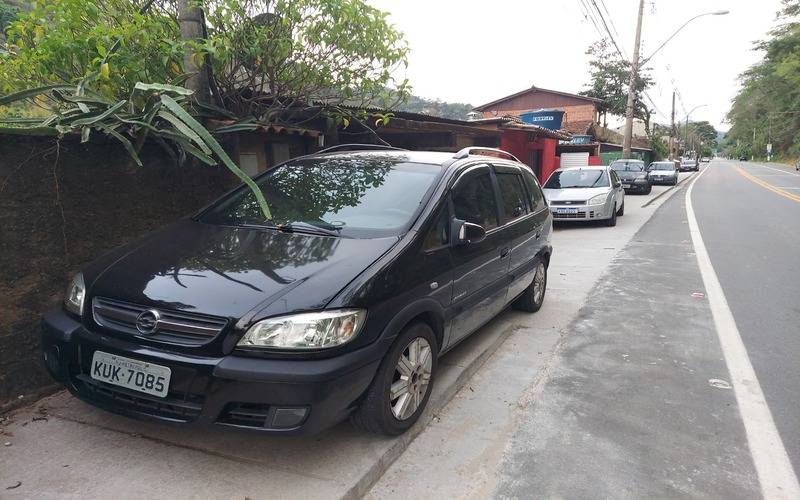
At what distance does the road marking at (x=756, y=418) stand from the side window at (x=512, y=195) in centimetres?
214

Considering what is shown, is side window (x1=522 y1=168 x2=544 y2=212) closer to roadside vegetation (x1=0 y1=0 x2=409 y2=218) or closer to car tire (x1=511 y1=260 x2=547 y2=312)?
car tire (x1=511 y1=260 x2=547 y2=312)

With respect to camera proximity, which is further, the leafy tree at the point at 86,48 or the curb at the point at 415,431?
the leafy tree at the point at 86,48

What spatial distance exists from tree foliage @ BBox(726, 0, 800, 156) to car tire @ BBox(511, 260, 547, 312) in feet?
203

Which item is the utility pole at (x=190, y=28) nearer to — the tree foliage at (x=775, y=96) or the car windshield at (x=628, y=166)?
the car windshield at (x=628, y=166)

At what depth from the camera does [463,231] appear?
3336 millimetres

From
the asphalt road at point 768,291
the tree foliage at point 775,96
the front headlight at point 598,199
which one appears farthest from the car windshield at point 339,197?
the tree foliage at point 775,96

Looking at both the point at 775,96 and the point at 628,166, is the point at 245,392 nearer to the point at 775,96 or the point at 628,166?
the point at 628,166

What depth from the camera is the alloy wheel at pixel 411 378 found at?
289cm

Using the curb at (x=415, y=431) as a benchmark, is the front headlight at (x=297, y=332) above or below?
above

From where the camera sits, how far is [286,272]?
8.63 ft

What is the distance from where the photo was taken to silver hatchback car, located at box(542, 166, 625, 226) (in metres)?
12.0

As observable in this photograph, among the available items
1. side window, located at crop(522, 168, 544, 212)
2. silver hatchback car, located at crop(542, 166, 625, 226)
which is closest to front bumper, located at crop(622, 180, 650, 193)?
silver hatchback car, located at crop(542, 166, 625, 226)

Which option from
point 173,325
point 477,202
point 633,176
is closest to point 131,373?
point 173,325

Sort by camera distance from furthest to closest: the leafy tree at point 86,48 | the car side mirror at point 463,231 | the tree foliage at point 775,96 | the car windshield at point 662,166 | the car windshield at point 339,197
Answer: the tree foliage at point 775,96 → the car windshield at point 662,166 → the leafy tree at point 86,48 → the car side mirror at point 463,231 → the car windshield at point 339,197
